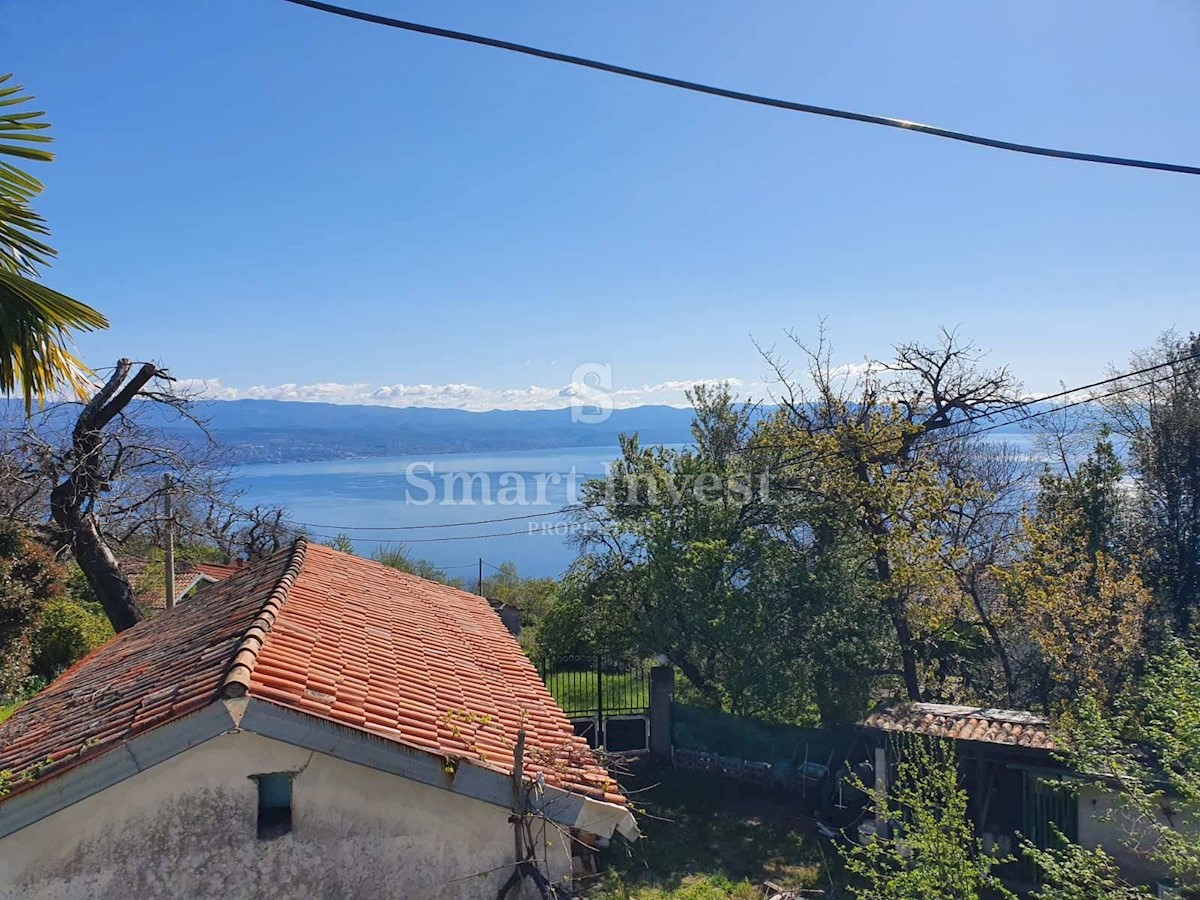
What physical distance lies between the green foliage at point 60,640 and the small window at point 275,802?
47.6ft

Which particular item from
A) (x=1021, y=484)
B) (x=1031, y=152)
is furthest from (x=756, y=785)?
(x=1021, y=484)

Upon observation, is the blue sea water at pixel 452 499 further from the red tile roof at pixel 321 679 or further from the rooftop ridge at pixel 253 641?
the rooftop ridge at pixel 253 641

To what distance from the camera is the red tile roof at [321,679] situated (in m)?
4.51

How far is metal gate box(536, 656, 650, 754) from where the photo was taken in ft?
48.9

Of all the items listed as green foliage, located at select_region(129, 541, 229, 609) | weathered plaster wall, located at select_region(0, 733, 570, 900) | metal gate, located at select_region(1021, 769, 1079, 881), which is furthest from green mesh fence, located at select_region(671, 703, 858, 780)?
green foliage, located at select_region(129, 541, 229, 609)

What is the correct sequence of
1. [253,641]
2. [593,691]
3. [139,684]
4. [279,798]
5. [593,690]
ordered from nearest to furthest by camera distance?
[279,798]
[253,641]
[139,684]
[593,691]
[593,690]

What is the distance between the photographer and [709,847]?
38.1 ft

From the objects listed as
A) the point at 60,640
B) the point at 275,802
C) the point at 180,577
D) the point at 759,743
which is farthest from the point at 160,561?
the point at 275,802

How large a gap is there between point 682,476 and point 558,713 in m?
10.2

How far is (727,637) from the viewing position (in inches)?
564

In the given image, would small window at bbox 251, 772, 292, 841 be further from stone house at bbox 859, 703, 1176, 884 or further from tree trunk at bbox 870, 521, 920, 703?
tree trunk at bbox 870, 521, 920, 703

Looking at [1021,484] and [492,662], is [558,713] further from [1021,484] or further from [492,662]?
[1021,484]

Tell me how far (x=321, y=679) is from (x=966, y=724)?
31.9 feet

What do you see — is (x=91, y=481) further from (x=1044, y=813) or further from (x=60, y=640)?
(x=1044, y=813)
